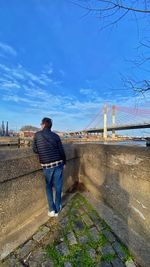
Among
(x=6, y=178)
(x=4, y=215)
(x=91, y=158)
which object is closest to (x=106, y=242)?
(x=4, y=215)

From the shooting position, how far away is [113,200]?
156 inches

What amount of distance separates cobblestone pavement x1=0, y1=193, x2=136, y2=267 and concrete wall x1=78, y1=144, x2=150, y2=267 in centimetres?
23

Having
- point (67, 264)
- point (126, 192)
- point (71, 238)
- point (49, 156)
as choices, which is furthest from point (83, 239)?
point (49, 156)

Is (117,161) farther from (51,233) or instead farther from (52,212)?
(51,233)

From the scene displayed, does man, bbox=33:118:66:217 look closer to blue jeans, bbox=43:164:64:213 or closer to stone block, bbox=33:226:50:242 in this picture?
blue jeans, bbox=43:164:64:213

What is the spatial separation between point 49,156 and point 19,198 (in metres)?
0.78

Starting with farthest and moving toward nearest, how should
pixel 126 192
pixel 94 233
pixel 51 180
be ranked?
pixel 126 192
pixel 51 180
pixel 94 233

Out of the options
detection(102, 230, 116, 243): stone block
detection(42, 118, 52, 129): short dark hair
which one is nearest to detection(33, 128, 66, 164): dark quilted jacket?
detection(42, 118, 52, 129): short dark hair

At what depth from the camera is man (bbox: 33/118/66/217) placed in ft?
10.8

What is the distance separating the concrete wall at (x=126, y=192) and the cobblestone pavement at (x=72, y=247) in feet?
0.74

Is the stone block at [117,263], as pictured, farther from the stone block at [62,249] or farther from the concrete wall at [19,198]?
the concrete wall at [19,198]

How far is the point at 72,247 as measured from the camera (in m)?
2.73

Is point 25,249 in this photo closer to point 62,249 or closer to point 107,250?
point 62,249

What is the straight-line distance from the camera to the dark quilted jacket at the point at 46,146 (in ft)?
10.7
